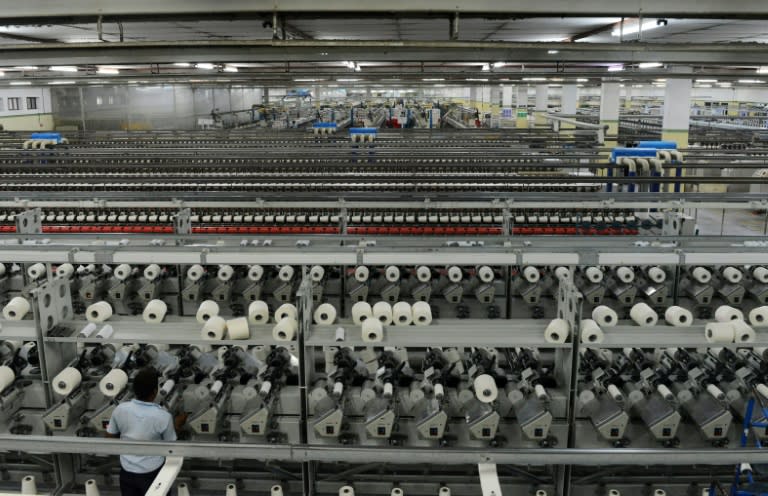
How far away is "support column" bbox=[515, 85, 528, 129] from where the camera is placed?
31.5m

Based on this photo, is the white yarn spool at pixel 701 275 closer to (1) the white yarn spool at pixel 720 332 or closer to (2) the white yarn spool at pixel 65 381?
(1) the white yarn spool at pixel 720 332

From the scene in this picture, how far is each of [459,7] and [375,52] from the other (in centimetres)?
84

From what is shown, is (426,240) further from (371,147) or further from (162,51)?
(371,147)

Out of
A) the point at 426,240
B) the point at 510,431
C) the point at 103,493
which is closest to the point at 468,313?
the point at 426,240

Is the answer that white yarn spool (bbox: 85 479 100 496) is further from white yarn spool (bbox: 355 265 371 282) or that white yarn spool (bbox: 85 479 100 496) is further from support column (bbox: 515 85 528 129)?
support column (bbox: 515 85 528 129)

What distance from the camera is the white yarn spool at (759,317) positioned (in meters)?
4.08

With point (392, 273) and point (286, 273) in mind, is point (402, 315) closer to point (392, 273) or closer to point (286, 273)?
point (392, 273)

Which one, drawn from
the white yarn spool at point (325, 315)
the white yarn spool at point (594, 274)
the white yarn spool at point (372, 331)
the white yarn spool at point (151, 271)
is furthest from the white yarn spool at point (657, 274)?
the white yarn spool at point (151, 271)

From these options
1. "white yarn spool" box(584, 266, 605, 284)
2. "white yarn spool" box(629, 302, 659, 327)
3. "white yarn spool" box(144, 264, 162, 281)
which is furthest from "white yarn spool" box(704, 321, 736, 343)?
"white yarn spool" box(144, 264, 162, 281)

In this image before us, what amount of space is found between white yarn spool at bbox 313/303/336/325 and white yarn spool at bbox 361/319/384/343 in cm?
41

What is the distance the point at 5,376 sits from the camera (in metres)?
4.12

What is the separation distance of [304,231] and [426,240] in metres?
3.27

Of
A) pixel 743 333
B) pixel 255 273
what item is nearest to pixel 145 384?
pixel 255 273

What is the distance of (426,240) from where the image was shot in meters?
5.23
